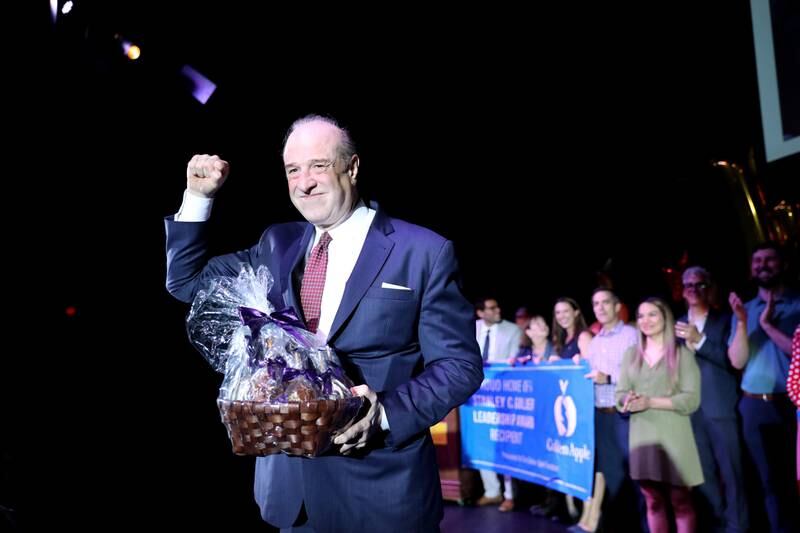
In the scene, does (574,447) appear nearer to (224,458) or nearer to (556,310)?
(556,310)

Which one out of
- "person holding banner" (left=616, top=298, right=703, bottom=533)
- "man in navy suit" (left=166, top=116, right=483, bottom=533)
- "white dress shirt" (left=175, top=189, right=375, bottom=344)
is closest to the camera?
Answer: "man in navy suit" (left=166, top=116, right=483, bottom=533)

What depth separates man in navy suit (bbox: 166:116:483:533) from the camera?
1.42 m

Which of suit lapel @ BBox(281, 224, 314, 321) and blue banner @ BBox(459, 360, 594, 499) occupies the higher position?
suit lapel @ BBox(281, 224, 314, 321)

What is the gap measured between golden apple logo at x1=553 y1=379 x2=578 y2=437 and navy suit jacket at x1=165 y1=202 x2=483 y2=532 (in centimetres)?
305

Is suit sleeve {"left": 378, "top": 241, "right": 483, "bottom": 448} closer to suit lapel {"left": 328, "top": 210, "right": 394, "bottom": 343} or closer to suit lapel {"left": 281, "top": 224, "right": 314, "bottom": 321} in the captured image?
suit lapel {"left": 328, "top": 210, "right": 394, "bottom": 343}

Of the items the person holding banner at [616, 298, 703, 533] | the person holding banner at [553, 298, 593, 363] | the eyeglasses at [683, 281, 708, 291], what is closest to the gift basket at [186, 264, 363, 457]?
the person holding banner at [616, 298, 703, 533]

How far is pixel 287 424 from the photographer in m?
1.11

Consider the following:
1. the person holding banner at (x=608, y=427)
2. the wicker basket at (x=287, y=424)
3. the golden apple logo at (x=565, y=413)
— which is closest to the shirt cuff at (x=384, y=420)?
the wicker basket at (x=287, y=424)

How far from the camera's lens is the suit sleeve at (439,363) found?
4.35 feet

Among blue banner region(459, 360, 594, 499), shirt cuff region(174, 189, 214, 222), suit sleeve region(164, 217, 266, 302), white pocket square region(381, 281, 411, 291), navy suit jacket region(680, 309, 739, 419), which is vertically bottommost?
blue banner region(459, 360, 594, 499)

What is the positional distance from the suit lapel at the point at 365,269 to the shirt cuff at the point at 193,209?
432 mm

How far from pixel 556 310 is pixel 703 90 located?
308cm

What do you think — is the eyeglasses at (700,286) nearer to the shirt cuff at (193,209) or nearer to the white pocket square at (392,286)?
the white pocket square at (392,286)

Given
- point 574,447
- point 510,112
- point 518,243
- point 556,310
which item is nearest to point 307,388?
point 574,447
